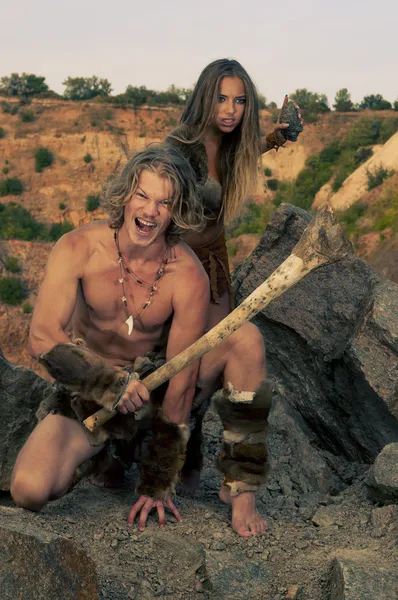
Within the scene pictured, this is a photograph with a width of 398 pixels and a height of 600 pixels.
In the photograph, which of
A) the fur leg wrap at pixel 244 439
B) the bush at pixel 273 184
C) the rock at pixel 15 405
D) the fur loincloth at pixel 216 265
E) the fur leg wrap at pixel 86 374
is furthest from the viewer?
the bush at pixel 273 184

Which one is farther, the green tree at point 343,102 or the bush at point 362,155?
the green tree at point 343,102

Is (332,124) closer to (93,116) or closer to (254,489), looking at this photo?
(93,116)

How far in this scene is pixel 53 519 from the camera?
288cm

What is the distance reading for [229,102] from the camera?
3803 millimetres

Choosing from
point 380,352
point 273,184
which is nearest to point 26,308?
point 273,184

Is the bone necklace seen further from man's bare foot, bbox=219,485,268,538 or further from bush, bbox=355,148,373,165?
bush, bbox=355,148,373,165

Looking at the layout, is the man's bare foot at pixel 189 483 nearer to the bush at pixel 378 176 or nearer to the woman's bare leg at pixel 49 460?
the woman's bare leg at pixel 49 460

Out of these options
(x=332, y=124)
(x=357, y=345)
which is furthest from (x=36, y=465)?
(x=332, y=124)

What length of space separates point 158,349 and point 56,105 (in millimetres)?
46057

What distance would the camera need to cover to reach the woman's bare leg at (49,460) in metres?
2.79

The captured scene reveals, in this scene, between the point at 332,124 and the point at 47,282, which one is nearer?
the point at 47,282

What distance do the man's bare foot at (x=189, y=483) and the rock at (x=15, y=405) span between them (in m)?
0.80

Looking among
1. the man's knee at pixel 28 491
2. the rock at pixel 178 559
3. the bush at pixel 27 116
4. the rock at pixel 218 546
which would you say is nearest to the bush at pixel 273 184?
the bush at pixel 27 116

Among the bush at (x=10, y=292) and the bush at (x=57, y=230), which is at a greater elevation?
the bush at (x=57, y=230)
